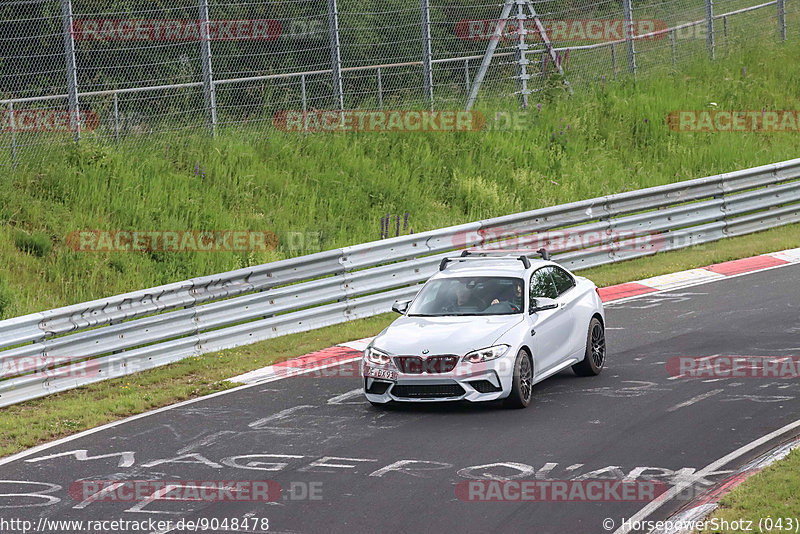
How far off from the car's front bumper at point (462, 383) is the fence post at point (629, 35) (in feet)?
55.4

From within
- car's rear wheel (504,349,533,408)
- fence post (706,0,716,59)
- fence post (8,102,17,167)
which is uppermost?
fence post (706,0,716,59)

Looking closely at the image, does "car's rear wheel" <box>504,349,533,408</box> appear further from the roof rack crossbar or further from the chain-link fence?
the chain-link fence

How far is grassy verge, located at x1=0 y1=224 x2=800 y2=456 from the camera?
11.4 meters

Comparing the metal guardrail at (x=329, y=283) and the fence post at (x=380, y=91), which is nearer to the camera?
the metal guardrail at (x=329, y=283)

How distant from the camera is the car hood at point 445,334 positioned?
11133mm

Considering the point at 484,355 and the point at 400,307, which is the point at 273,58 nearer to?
the point at 400,307

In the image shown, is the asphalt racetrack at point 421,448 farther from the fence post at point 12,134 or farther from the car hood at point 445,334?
the fence post at point 12,134

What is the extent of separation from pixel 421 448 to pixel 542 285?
334 cm

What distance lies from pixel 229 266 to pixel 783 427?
32.1 ft

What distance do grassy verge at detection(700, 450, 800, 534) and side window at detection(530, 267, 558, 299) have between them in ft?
13.9

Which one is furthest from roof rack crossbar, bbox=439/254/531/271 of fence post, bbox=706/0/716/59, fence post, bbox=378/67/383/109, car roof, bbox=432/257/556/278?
fence post, bbox=706/0/716/59

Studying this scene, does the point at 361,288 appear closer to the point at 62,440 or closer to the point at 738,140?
the point at 62,440

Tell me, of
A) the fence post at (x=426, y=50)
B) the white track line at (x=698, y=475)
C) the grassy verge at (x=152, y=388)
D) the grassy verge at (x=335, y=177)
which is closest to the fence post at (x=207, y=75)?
the grassy verge at (x=335, y=177)

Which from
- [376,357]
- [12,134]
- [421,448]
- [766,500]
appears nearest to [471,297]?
[376,357]
